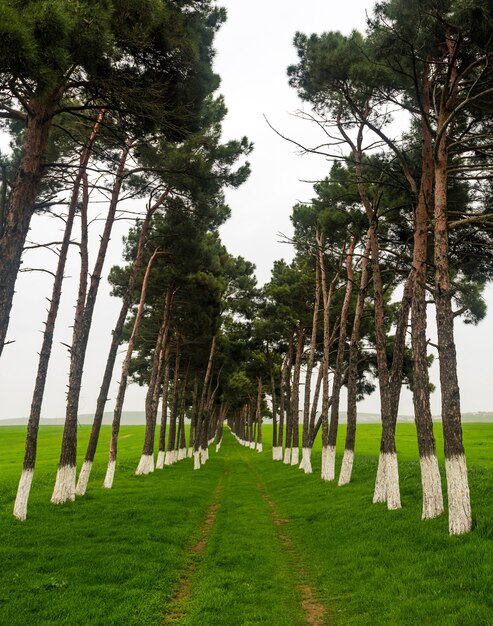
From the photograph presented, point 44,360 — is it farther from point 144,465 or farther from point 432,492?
point 144,465

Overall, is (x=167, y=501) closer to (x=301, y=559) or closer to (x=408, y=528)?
(x=301, y=559)

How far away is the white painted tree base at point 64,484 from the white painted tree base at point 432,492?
10.9 metres

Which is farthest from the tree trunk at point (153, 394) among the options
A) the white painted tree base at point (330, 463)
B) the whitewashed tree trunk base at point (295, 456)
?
the white painted tree base at point (330, 463)

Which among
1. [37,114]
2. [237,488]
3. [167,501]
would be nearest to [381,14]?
[37,114]

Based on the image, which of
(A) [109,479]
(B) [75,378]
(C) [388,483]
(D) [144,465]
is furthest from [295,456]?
(B) [75,378]

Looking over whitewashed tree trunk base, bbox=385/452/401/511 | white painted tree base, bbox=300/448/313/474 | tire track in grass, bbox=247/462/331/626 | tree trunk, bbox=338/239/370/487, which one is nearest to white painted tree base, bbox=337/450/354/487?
tree trunk, bbox=338/239/370/487

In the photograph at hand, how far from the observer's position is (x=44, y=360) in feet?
50.3

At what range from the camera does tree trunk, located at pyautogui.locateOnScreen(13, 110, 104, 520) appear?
44.3 ft

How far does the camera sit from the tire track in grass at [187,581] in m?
7.07

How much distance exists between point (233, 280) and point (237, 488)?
849 inches

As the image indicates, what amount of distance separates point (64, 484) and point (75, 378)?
3.47 m

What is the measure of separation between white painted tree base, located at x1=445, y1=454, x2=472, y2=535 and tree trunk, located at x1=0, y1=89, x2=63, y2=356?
929 cm

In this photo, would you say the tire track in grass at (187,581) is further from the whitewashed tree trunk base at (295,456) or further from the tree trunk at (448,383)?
the whitewashed tree trunk base at (295,456)

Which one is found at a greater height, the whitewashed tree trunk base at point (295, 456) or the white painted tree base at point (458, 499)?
the white painted tree base at point (458, 499)
